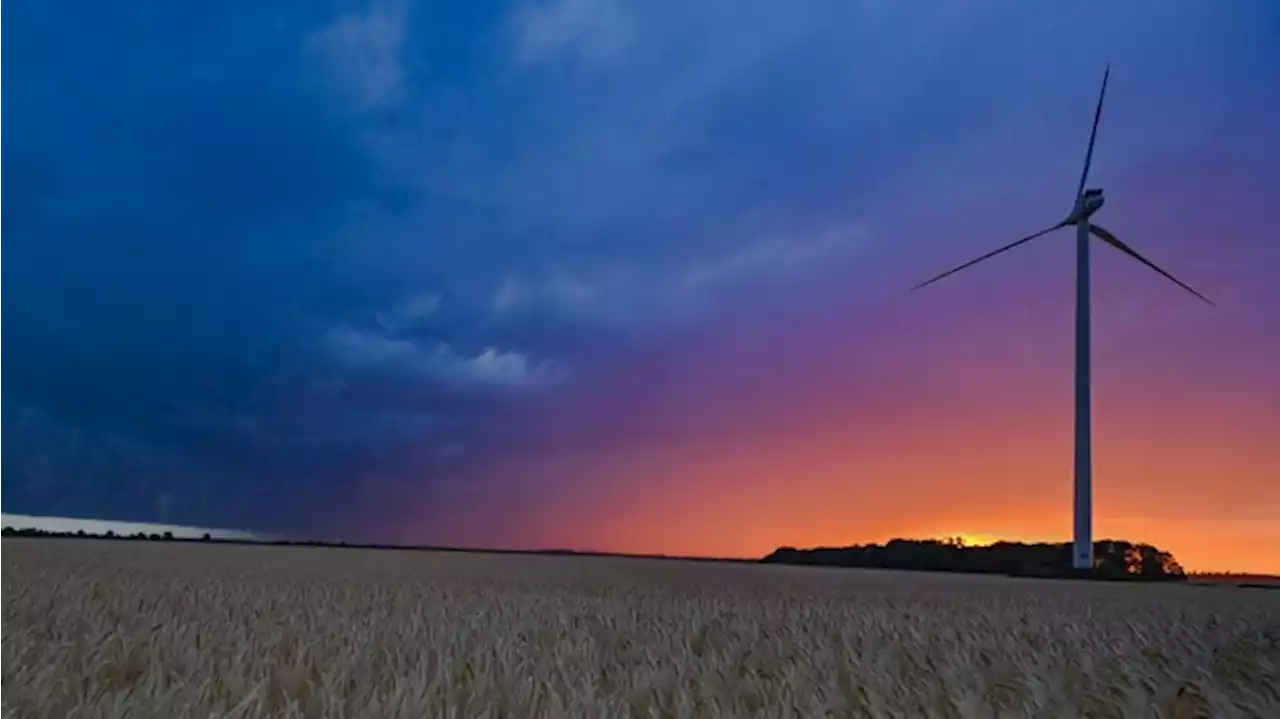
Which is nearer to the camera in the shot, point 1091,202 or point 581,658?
point 581,658

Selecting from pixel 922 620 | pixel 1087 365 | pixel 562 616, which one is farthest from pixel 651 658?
pixel 1087 365

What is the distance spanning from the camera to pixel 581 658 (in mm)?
6180

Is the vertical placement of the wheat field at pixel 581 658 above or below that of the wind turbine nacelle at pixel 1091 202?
below

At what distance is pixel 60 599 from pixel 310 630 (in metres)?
3.30

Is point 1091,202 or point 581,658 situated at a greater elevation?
point 1091,202

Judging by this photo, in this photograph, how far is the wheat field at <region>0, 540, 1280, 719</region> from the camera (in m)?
4.17

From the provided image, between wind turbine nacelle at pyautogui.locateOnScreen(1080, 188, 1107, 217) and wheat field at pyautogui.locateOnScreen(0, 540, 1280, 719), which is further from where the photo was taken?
wind turbine nacelle at pyautogui.locateOnScreen(1080, 188, 1107, 217)

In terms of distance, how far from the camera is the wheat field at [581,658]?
417cm

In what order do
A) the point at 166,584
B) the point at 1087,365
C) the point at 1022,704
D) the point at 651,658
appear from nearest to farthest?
the point at 1022,704 → the point at 651,658 → the point at 166,584 → the point at 1087,365

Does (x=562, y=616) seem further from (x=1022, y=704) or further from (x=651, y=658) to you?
(x=1022, y=704)

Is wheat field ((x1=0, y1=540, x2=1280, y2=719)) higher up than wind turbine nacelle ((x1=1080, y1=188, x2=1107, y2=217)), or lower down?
lower down

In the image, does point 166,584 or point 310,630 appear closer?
point 310,630

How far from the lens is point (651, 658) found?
5879mm

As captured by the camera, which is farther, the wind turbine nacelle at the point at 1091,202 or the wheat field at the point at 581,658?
the wind turbine nacelle at the point at 1091,202
